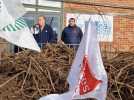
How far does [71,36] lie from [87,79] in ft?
13.9

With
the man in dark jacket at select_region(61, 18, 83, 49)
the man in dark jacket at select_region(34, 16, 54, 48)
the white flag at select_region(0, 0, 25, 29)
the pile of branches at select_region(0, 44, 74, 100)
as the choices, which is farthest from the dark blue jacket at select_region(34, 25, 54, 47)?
the white flag at select_region(0, 0, 25, 29)

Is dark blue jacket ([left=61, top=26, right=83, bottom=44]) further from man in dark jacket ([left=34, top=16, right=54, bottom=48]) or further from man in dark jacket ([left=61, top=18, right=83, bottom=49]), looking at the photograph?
man in dark jacket ([left=34, top=16, right=54, bottom=48])

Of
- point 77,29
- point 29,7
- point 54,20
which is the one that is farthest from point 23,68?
point 54,20

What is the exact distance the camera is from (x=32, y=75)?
21.7ft

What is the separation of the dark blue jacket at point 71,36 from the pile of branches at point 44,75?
2.36 metres

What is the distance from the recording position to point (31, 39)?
5715 mm

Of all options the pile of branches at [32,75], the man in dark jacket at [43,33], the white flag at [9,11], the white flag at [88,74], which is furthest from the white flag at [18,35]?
the man in dark jacket at [43,33]

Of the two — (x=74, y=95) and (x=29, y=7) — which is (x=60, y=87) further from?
(x=29, y=7)

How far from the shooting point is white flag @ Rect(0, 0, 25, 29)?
5668 mm

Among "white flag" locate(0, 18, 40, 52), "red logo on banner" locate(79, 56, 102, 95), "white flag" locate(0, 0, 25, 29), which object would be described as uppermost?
"white flag" locate(0, 0, 25, 29)

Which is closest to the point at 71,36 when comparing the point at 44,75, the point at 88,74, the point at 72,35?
the point at 72,35

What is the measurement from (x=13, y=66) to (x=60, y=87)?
734 millimetres

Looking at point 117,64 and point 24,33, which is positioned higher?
point 24,33

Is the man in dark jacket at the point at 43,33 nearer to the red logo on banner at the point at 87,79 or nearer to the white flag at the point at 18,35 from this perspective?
the white flag at the point at 18,35
